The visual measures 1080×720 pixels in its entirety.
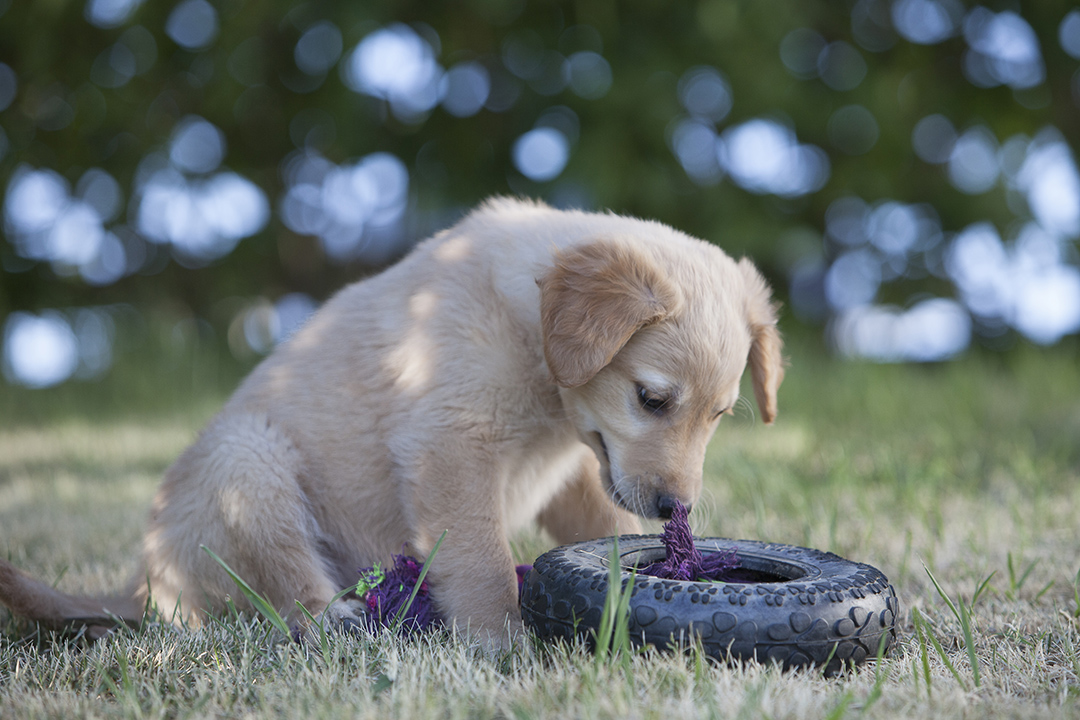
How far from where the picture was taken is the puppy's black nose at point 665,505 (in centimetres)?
222

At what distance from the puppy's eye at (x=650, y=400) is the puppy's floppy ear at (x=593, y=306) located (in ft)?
0.48

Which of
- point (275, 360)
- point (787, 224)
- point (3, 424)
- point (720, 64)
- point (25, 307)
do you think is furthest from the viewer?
point (25, 307)

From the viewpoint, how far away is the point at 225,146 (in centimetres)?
842

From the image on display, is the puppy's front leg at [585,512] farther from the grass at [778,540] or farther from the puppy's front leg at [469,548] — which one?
the puppy's front leg at [469,548]

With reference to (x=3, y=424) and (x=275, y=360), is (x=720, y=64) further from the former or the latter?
(x=3, y=424)

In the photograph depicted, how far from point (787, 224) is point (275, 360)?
20.7 ft

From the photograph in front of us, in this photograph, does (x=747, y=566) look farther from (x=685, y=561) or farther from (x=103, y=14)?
(x=103, y=14)

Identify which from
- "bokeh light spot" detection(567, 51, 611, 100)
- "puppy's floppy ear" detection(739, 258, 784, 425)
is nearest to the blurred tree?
"bokeh light spot" detection(567, 51, 611, 100)

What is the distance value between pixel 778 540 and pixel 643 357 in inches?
40.8

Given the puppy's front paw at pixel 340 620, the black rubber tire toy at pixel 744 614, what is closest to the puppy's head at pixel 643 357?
the black rubber tire toy at pixel 744 614

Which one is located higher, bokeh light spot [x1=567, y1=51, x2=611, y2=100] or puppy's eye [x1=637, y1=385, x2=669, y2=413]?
bokeh light spot [x1=567, y1=51, x2=611, y2=100]

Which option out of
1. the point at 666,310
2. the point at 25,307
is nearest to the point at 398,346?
the point at 666,310

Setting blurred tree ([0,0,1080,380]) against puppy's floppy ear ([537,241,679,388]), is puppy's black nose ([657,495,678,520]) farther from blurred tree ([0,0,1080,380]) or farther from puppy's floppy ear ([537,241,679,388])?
blurred tree ([0,0,1080,380])

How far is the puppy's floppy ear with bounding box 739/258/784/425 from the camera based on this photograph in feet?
8.57
